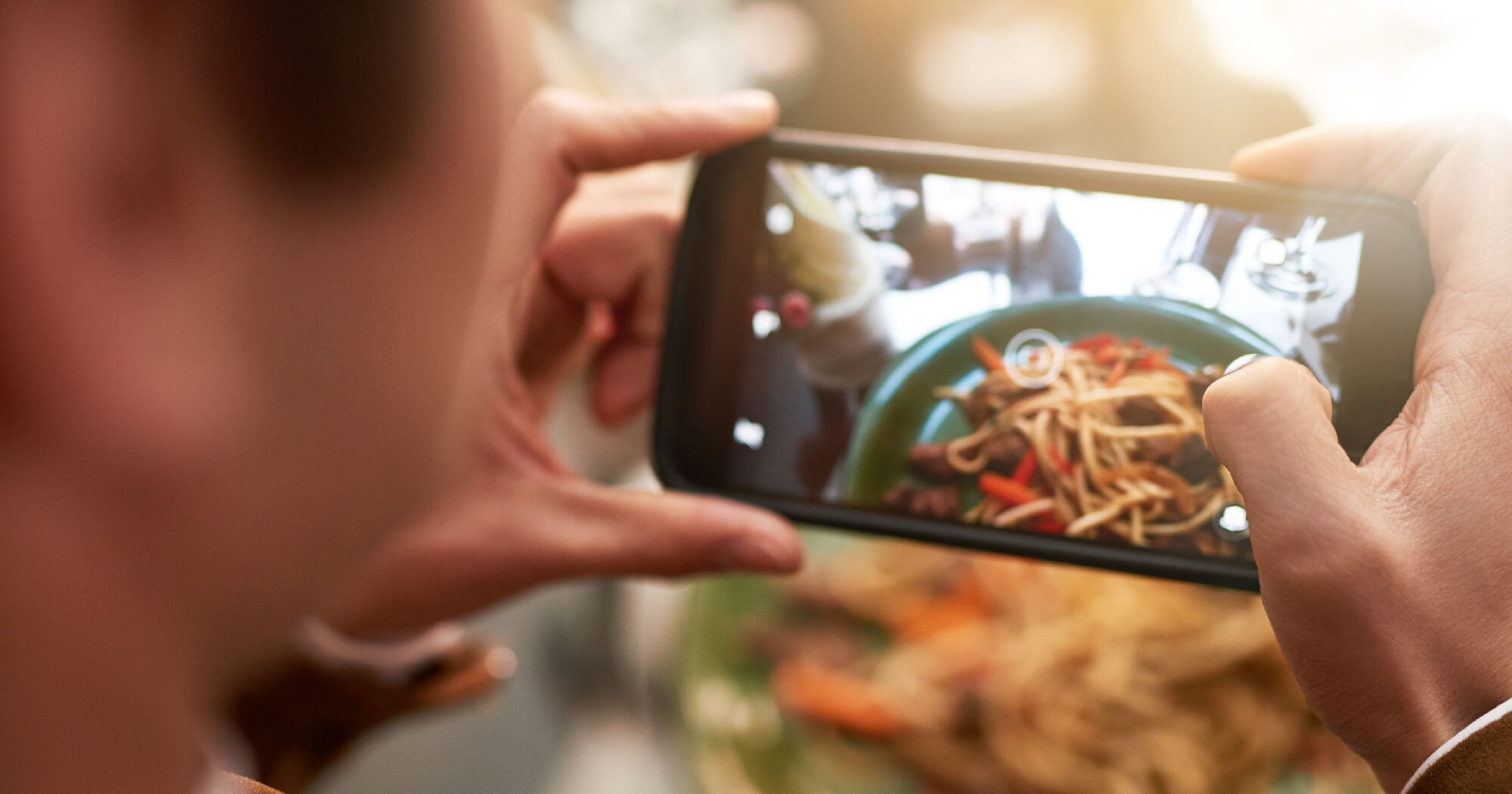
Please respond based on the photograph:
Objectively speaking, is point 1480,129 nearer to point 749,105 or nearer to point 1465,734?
point 1465,734

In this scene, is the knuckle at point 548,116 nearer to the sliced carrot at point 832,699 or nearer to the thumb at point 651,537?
the thumb at point 651,537

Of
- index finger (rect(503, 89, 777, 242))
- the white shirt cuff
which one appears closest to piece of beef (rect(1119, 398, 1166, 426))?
the white shirt cuff

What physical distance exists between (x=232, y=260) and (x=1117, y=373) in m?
0.51

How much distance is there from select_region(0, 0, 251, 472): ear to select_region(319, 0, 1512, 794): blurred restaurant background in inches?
30.5

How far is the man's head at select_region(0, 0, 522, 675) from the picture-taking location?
202 millimetres

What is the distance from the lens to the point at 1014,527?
569mm

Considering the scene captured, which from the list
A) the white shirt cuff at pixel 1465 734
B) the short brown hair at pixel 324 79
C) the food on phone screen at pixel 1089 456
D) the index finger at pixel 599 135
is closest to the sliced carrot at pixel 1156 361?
the food on phone screen at pixel 1089 456

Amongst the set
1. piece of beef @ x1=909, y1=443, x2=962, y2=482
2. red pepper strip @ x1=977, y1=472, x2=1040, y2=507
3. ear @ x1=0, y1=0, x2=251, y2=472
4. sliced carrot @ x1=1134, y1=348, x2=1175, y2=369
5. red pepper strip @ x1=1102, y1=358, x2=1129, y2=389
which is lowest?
red pepper strip @ x1=977, y1=472, x2=1040, y2=507

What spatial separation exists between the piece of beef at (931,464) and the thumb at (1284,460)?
0.20 metres

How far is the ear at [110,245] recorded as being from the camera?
0.64 ft

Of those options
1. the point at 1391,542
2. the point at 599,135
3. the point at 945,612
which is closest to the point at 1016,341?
the point at 1391,542

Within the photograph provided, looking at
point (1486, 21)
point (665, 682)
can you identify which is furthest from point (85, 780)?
point (1486, 21)

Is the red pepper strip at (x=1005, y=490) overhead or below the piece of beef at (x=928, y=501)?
overhead

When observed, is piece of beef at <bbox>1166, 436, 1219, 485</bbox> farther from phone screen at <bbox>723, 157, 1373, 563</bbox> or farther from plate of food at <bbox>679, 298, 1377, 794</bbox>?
plate of food at <bbox>679, 298, 1377, 794</bbox>
